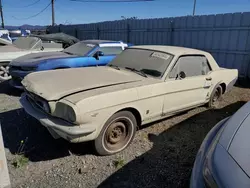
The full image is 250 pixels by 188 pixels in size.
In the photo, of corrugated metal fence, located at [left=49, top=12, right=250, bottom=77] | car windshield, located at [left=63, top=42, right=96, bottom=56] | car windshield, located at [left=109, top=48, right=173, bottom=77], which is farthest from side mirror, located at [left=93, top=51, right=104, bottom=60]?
corrugated metal fence, located at [left=49, top=12, right=250, bottom=77]

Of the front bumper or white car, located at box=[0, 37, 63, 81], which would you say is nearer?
the front bumper

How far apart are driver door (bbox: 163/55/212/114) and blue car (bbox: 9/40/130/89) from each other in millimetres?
3007

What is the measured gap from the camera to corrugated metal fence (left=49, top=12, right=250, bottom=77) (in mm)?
7898

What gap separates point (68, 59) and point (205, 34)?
18.3 feet

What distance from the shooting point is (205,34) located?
8867mm

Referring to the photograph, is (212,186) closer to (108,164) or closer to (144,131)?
(108,164)

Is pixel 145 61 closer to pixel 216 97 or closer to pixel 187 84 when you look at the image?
pixel 187 84

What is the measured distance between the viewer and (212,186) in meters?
1.54

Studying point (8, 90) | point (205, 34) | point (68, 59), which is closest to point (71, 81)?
point (68, 59)

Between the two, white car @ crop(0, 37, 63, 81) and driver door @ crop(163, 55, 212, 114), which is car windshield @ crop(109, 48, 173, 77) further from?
white car @ crop(0, 37, 63, 81)

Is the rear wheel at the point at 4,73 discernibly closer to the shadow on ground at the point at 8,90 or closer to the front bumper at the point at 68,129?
the shadow on ground at the point at 8,90

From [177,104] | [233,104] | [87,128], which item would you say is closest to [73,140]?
[87,128]

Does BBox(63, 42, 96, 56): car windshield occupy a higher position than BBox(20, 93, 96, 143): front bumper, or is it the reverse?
BBox(63, 42, 96, 56): car windshield

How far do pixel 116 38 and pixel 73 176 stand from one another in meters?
10.8
